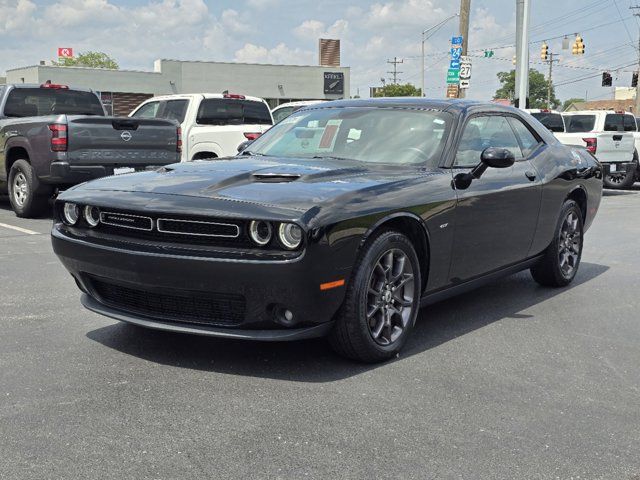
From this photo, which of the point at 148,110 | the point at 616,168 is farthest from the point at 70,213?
the point at 616,168

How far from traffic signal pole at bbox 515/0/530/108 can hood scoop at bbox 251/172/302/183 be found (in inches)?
778

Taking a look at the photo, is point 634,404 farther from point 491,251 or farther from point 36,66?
point 36,66

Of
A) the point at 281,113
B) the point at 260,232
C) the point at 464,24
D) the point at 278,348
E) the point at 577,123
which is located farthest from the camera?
the point at 464,24

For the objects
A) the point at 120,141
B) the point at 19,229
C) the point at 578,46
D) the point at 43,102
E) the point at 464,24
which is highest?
the point at 578,46

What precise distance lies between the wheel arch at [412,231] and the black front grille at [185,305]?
740 millimetres

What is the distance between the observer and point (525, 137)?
247 inches

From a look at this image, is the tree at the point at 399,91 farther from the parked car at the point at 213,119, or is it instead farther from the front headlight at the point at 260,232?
the front headlight at the point at 260,232

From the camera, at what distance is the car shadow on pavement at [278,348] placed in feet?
14.0

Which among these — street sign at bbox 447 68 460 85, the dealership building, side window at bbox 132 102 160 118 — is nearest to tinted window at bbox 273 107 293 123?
side window at bbox 132 102 160 118

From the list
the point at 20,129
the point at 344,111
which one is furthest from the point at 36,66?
the point at 344,111

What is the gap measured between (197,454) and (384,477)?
76 centimetres

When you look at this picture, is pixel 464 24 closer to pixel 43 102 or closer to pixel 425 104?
pixel 43 102

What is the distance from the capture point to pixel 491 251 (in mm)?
5402

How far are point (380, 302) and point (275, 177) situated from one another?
91cm
